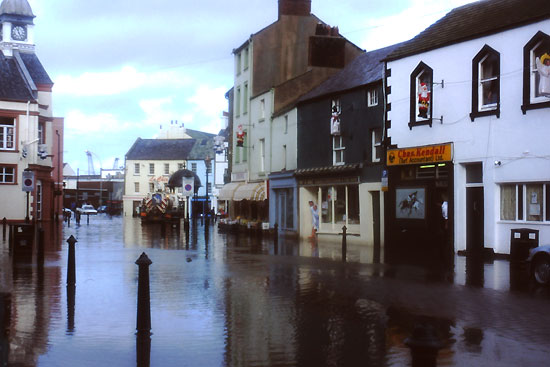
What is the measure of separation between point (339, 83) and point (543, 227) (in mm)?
16444

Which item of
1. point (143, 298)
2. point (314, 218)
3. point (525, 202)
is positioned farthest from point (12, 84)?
point (143, 298)

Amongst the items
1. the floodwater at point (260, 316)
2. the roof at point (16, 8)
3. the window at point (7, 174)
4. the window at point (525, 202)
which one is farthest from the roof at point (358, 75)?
the roof at point (16, 8)

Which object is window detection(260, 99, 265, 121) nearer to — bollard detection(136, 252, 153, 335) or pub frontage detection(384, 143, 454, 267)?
pub frontage detection(384, 143, 454, 267)

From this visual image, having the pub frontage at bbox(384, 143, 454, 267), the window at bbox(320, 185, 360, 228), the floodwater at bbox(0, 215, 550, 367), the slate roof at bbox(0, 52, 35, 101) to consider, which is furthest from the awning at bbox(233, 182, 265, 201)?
the floodwater at bbox(0, 215, 550, 367)

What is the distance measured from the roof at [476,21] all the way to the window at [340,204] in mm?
7483

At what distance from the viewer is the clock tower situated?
203ft

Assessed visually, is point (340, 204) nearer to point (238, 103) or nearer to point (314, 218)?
point (314, 218)

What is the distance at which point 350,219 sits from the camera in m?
32.2

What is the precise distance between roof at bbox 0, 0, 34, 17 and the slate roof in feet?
24.4

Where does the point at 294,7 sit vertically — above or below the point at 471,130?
above

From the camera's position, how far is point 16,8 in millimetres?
63250

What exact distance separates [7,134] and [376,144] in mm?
35038

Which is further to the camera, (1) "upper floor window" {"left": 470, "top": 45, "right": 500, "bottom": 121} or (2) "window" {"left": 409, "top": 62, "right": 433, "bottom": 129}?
(2) "window" {"left": 409, "top": 62, "right": 433, "bottom": 129}

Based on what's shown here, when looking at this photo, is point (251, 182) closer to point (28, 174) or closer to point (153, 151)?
point (28, 174)
